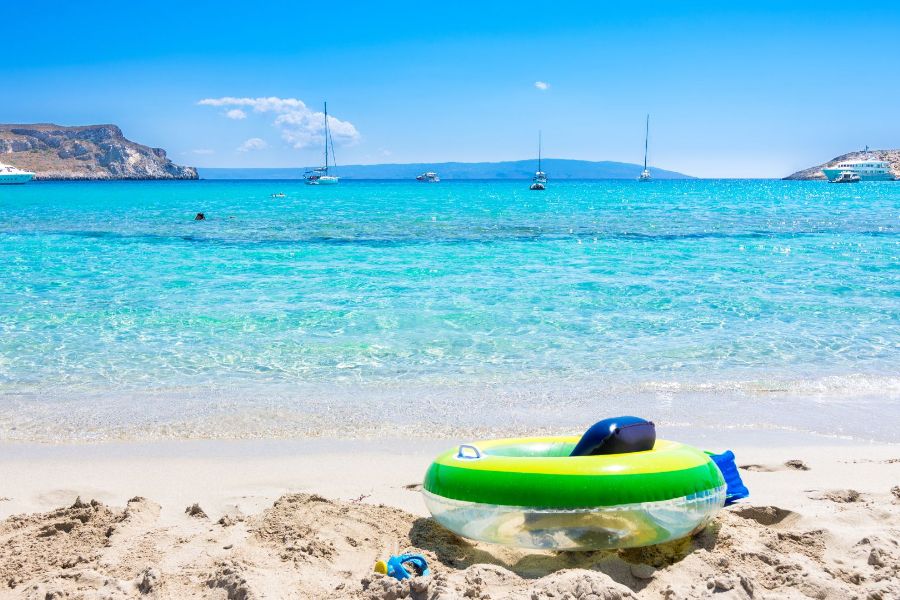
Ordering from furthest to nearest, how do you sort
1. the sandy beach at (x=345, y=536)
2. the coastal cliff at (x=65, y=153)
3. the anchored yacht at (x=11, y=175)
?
the coastal cliff at (x=65, y=153) → the anchored yacht at (x=11, y=175) → the sandy beach at (x=345, y=536)

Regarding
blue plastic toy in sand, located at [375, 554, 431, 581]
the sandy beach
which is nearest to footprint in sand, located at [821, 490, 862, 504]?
the sandy beach

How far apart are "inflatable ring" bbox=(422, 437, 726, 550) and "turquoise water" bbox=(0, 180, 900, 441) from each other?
2.21m

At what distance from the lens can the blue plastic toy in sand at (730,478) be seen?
418 cm

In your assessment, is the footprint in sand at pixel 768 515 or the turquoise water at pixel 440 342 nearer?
the footprint in sand at pixel 768 515

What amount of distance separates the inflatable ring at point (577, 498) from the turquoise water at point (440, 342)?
87.0 inches

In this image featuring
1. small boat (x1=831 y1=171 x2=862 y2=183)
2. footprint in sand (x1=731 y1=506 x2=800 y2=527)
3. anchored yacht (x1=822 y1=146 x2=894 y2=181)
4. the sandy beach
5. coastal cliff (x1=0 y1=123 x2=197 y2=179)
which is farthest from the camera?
coastal cliff (x1=0 y1=123 x2=197 y2=179)

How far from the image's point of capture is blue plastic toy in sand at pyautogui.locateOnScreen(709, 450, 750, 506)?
4180 mm

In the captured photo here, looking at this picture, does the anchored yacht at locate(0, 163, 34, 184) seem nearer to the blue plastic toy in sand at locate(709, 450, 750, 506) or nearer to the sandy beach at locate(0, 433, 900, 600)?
the sandy beach at locate(0, 433, 900, 600)

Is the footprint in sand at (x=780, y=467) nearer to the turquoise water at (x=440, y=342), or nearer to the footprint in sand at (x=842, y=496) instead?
the footprint in sand at (x=842, y=496)

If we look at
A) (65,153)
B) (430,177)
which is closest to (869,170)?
(430,177)

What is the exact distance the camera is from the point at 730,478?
13.9 ft

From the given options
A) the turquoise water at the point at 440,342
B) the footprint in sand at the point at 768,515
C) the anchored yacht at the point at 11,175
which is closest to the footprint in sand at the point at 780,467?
the footprint in sand at the point at 768,515

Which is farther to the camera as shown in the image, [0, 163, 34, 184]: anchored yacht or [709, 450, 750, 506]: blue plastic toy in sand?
[0, 163, 34, 184]: anchored yacht

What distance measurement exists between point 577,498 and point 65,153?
211702mm
